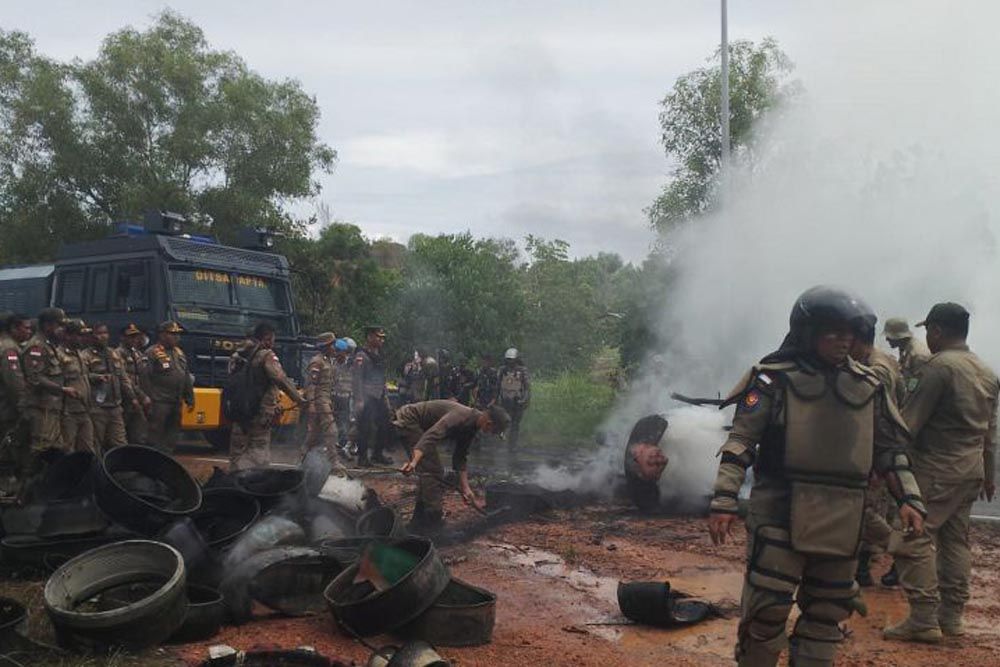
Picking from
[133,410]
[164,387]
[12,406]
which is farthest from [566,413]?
[12,406]

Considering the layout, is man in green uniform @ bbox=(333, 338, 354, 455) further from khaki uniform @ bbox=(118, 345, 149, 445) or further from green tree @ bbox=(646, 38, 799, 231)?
green tree @ bbox=(646, 38, 799, 231)

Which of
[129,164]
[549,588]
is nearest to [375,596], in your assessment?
[549,588]

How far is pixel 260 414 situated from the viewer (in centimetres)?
886

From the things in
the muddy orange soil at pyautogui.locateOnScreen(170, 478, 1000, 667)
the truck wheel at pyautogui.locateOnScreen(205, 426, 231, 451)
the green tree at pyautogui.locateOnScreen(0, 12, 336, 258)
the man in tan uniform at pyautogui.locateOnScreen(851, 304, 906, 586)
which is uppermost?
the green tree at pyautogui.locateOnScreen(0, 12, 336, 258)

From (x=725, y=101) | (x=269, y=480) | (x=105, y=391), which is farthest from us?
(x=725, y=101)

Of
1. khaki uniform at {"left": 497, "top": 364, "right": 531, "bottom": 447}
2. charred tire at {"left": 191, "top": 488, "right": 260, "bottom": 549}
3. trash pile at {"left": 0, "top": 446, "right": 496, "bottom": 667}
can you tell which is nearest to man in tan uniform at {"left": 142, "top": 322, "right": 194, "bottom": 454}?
trash pile at {"left": 0, "top": 446, "right": 496, "bottom": 667}

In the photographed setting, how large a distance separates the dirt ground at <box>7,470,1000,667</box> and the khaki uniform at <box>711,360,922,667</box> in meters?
1.02

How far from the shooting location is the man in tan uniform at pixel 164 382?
10383mm

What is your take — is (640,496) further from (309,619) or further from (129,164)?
(129,164)

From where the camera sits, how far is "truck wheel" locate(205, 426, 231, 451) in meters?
13.6

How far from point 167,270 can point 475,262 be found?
1189 centimetres

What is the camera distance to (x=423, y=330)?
75.4 feet

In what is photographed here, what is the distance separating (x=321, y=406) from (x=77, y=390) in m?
2.82

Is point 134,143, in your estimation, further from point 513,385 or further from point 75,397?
point 75,397
